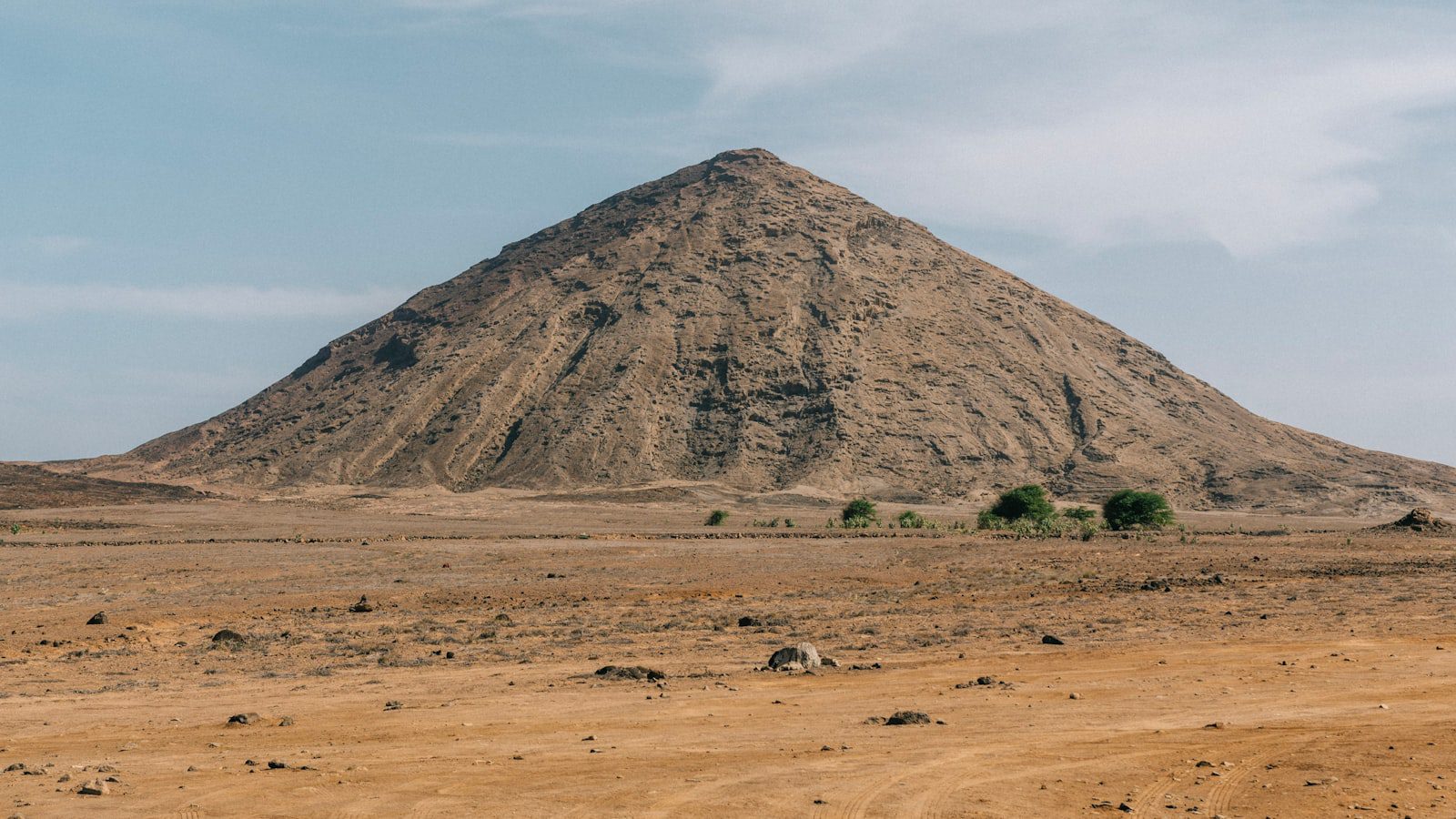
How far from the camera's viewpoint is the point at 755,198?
145 m

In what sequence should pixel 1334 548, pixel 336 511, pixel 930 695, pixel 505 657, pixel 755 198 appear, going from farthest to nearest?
pixel 755 198
pixel 336 511
pixel 1334 548
pixel 505 657
pixel 930 695

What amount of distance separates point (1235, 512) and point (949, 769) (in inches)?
3778

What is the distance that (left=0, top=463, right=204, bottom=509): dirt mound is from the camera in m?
93.7

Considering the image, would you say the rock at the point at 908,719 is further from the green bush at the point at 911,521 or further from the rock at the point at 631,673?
the green bush at the point at 911,521

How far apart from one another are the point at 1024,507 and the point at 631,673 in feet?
191

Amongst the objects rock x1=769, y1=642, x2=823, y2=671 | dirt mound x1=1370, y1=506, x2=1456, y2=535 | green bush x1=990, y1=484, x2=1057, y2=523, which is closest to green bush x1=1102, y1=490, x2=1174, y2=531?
green bush x1=990, y1=484, x2=1057, y2=523

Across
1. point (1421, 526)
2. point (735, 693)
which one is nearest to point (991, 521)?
point (1421, 526)

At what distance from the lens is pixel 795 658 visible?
18.0 m

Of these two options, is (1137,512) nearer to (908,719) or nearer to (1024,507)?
(1024,507)

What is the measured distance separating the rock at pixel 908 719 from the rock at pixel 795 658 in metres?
4.19

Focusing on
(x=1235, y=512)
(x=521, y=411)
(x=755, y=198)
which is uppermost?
(x=755, y=198)

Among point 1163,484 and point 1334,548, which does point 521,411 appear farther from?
point 1334,548

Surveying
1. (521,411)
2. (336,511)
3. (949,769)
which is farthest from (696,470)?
(949,769)

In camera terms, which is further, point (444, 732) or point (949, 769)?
point (444, 732)
